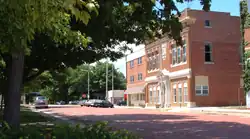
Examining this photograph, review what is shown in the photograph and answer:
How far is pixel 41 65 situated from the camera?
67.1ft

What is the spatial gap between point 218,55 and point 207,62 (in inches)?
79.4

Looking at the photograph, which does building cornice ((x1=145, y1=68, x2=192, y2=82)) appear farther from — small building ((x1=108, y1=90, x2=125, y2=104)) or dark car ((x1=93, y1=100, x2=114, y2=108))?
small building ((x1=108, y1=90, x2=125, y2=104))

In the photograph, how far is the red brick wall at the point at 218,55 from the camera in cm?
5176

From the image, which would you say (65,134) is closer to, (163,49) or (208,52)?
(208,52)

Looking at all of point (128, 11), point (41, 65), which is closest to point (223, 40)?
point (41, 65)

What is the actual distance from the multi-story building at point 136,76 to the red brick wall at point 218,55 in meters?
18.3

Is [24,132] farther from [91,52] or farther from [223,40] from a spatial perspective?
[223,40]

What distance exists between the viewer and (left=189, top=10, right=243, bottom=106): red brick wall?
51763mm

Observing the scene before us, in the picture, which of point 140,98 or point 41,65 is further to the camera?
point 140,98

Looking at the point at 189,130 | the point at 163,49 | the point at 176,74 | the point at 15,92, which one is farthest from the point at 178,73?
the point at 15,92

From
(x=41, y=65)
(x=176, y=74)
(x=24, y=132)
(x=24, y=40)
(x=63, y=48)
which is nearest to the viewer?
(x=24, y=40)

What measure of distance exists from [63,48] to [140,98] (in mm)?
54410

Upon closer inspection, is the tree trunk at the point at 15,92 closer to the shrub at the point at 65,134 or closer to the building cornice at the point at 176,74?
the shrub at the point at 65,134

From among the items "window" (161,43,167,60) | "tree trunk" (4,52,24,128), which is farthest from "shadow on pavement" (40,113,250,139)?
"window" (161,43,167,60)
